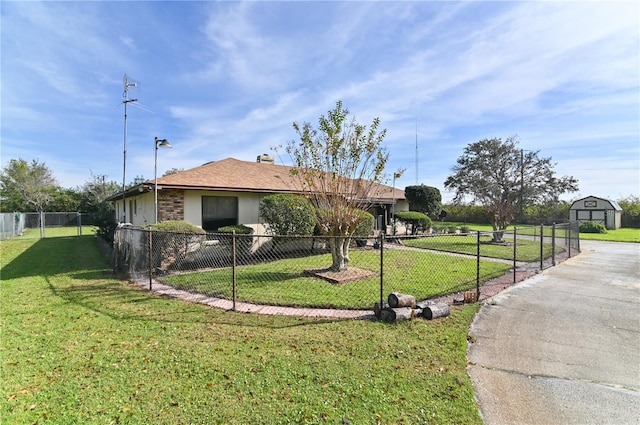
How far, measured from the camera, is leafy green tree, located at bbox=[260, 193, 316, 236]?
1084 cm

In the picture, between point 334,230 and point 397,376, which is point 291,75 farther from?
point 397,376

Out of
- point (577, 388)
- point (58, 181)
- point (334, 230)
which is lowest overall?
point (577, 388)

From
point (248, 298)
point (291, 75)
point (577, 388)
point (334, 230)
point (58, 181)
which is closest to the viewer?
point (577, 388)

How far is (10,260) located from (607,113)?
85.2 feet

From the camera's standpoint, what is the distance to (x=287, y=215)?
35.6 ft

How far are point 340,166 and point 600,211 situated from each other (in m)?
31.8

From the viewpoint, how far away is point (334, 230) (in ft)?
27.6

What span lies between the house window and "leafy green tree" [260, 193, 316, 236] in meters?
1.53

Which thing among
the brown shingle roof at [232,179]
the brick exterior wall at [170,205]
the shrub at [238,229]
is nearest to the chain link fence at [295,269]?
the shrub at [238,229]

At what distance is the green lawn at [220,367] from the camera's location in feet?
8.48

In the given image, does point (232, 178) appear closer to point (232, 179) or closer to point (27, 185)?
point (232, 179)

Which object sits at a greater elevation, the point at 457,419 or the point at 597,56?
the point at 597,56

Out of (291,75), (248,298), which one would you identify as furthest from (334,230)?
(291,75)

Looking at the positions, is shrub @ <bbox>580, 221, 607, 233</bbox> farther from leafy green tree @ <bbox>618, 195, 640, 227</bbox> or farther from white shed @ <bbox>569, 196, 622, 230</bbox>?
leafy green tree @ <bbox>618, 195, 640, 227</bbox>
